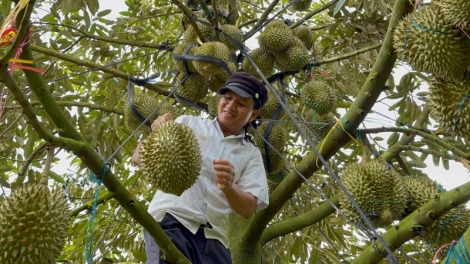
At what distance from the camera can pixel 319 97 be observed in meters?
2.56

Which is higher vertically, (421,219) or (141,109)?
(141,109)

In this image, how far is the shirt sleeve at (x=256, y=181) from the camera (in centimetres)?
198

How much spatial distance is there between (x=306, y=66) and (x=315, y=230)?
1201mm

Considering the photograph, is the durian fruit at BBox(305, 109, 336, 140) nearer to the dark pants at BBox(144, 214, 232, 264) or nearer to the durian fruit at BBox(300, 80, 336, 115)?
the durian fruit at BBox(300, 80, 336, 115)

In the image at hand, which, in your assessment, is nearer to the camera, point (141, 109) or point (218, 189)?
point (218, 189)

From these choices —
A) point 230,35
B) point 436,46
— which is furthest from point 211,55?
point 436,46

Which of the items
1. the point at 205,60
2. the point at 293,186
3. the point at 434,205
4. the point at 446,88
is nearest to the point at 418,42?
the point at 446,88

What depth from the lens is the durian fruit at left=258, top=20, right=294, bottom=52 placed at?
2660 millimetres

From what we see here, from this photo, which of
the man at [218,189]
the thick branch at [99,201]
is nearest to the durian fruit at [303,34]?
the man at [218,189]

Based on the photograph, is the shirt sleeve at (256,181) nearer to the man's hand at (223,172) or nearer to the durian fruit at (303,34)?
the man's hand at (223,172)

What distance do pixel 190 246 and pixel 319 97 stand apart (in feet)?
3.75

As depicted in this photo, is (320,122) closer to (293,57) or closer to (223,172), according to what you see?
(293,57)

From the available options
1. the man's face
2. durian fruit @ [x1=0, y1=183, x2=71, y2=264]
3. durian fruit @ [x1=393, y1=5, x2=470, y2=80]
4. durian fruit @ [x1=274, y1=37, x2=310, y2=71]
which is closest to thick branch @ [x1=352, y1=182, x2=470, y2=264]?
durian fruit @ [x1=393, y1=5, x2=470, y2=80]

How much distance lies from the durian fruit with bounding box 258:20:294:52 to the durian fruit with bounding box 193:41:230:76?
35cm
